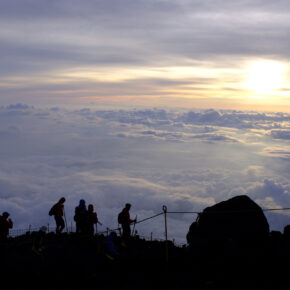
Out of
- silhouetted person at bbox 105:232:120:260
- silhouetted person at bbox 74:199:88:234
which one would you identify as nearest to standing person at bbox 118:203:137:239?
silhouetted person at bbox 74:199:88:234

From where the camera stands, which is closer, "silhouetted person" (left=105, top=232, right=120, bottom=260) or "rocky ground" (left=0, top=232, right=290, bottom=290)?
"rocky ground" (left=0, top=232, right=290, bottom=290)

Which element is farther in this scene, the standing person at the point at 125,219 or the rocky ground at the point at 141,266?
the standing person at the point at 125,219

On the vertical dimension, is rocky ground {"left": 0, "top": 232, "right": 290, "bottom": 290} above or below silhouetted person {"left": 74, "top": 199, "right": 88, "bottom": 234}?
below

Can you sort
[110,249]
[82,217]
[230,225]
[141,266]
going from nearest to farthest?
[141,266] < [110,249] < [82,217] < [230,225]

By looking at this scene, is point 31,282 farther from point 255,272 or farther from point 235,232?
point 235,232

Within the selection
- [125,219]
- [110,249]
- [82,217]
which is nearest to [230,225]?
[125,219]

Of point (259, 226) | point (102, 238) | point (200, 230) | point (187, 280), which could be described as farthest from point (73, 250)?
point (259, 226)

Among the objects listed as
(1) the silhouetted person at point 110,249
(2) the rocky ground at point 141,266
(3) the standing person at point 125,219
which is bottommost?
(2) the rocky ground at point 141,266

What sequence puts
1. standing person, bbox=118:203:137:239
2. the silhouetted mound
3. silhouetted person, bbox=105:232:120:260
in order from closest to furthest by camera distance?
silhouetted person, bbox=105:232:120:260, standing person, bbox=118:203:137:239, the silhouetted mound

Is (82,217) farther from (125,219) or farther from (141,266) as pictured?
(141,266)

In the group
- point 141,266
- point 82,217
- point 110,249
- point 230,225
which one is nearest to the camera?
point 141,266

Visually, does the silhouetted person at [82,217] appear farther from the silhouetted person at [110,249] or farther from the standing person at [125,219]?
the silhouetted person at [110,249]

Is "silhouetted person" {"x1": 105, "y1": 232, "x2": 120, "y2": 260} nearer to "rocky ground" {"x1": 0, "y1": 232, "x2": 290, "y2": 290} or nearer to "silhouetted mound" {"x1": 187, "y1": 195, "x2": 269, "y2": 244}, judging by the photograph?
"rocky ground" {"x1": 0, "y1": 232, "x2": 290, "y2": 290}

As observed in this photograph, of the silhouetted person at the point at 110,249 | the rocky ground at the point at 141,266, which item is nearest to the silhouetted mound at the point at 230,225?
the rocky ground at the point at 141,266
